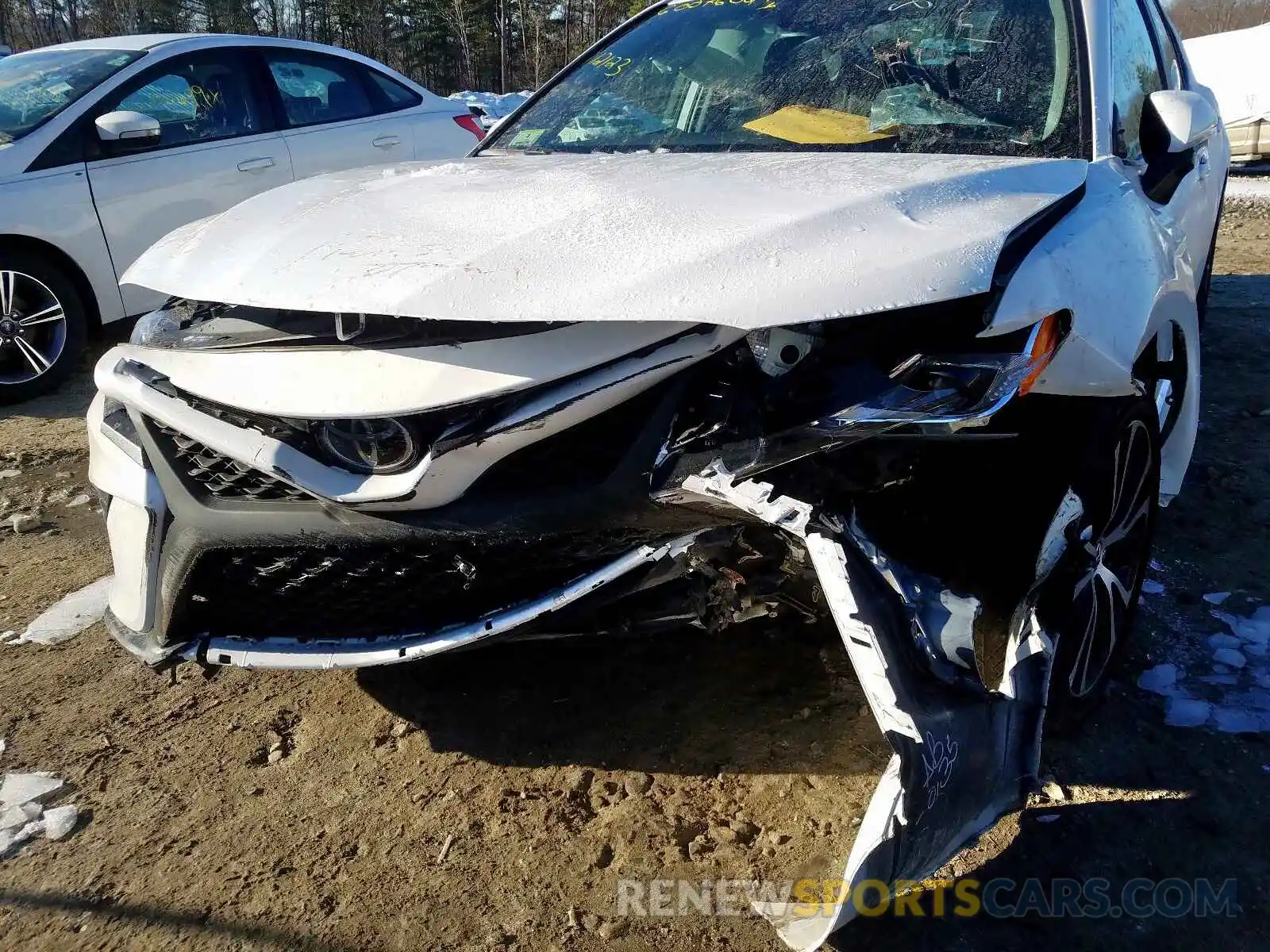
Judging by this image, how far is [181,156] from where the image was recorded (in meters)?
5.13

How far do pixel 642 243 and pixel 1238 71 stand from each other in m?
15.7

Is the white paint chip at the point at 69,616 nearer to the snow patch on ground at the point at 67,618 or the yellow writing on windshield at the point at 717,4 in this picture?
the snow patch on ground at the point at 67,618

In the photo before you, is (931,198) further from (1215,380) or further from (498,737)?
(1215,380)

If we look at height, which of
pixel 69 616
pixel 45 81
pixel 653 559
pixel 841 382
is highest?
pixel 45 81

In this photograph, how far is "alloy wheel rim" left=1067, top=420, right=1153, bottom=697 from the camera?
2049mm

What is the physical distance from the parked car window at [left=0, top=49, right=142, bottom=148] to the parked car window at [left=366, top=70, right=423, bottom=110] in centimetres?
140

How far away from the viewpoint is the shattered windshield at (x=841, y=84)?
2.36 meters

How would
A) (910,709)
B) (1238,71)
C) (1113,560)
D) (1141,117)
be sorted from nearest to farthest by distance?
(910,709)
(1113,560)
(1141,117)
(1238,71)

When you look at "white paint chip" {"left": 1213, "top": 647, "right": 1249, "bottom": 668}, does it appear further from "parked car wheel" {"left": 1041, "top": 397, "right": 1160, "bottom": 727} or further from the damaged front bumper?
the damaged front bumper

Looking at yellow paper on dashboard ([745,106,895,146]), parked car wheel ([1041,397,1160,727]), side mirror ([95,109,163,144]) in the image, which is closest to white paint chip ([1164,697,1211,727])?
parked car wheel ([1041,397,1160,727])

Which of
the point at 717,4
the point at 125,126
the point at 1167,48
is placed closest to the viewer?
the point at 717,4

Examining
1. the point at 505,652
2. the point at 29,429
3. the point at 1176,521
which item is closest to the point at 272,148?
the point at 29,429

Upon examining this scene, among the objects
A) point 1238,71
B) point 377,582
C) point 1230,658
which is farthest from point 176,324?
point 1238,71

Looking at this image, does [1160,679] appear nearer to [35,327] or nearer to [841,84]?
[841,84]
